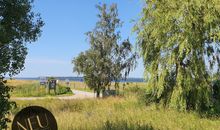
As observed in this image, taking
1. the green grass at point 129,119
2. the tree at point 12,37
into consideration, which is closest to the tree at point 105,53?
the green grass at point 129,119

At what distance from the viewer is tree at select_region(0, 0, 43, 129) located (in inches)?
371

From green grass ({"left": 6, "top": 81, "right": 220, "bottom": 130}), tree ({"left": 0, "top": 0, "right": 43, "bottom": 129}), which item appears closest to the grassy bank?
green grass ({"left": 6, "top": 81, "right": 220, "bottom": 130})

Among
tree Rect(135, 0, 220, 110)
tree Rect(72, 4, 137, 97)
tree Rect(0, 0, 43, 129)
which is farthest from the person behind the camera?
tree Rect(72, 4, 137, 97)

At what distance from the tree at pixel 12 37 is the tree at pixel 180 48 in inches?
511

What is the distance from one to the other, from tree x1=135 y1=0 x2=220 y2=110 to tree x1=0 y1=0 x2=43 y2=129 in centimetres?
1299

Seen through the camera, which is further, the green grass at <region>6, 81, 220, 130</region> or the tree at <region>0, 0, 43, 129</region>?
the green grass at <region>6, 81, 220, 130</region>

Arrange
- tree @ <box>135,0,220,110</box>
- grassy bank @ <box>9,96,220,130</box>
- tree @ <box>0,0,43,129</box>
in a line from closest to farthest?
tree @ <box>0,0,43,129</box>, grassy bank @ <box>9,96,220,130</box>, tree @ <box>135,0,220,110</box>

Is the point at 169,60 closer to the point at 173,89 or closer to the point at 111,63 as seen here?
the point at 173,89

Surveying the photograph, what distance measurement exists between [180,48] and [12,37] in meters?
13.7

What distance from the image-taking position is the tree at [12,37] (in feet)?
30.9

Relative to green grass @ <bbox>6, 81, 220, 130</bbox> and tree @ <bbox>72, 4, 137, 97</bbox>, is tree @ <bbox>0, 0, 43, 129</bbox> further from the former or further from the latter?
tree @ <bbox>72, 4, 137, 97</bbox>

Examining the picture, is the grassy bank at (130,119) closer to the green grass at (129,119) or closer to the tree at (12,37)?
the green grass at (129,119)

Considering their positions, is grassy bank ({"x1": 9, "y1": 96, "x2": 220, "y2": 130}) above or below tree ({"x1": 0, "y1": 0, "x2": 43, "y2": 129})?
below

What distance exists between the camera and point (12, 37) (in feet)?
31.9
